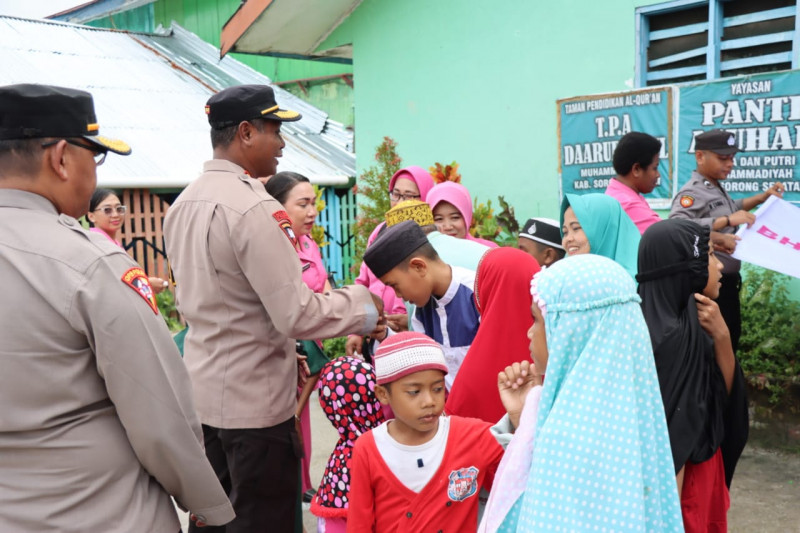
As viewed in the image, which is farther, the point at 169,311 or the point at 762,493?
the point at 169,311

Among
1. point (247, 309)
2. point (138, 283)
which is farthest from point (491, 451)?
point (138, 283)

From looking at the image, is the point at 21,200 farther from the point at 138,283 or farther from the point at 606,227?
the point at 606,227

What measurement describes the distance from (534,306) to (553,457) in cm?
48

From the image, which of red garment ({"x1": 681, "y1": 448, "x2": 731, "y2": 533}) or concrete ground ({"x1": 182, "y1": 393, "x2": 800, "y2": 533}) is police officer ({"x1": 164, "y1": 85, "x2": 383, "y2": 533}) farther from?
concrete ground ({"x1": 182, "y1": 393, "x2": 800, "y2": 533})

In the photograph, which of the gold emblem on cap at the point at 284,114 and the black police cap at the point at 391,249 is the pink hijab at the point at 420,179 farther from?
the black police cap at the point at 391,249

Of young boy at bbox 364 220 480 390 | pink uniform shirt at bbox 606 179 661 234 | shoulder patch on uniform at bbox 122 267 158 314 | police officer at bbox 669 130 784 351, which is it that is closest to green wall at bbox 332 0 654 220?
police officer at bbox 669 130 784 351

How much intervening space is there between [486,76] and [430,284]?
4.51 m

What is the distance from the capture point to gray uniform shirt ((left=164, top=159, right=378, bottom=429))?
280 cm

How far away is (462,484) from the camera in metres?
2.53

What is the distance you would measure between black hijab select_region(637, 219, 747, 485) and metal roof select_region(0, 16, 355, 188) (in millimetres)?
7394

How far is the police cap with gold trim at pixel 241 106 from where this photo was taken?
2.98 meters

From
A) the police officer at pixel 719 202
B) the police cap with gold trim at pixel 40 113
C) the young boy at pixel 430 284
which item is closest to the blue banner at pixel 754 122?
the police officer at pixel 719 202

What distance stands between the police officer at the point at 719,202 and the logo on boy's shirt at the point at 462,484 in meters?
2.67

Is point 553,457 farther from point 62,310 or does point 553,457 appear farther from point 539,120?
point 539,120
